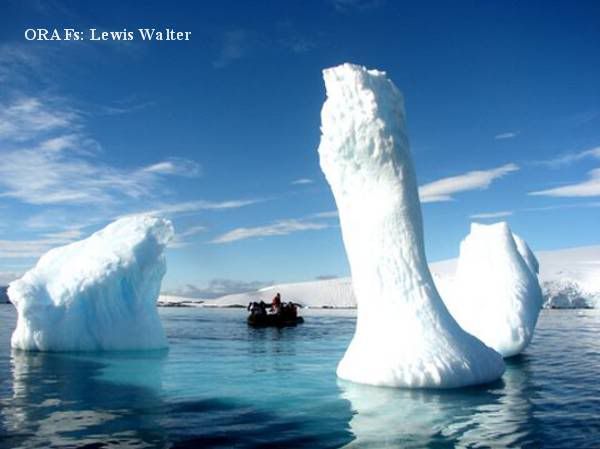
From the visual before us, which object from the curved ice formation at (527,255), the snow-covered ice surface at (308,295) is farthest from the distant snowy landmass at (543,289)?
the curved ice formation at (527,255)

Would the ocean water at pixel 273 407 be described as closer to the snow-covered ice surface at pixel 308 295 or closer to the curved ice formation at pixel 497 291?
the curved ice formation at pixel 497 291

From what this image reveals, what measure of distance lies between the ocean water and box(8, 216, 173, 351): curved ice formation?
3.46 m

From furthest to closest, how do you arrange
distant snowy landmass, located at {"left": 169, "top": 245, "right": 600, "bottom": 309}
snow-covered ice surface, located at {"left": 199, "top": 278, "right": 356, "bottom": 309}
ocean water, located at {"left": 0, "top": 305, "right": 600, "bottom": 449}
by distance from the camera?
snow-covered ice surface, located at {"left": 199, "top": 278, "right": 356, "bottom": 309}
distant snowy landmass, located at {"left": 169, "top": 245, "right": 600, "bottom": 309}
ocean water, located at {"left": 0, "top": 305, "right": 600, "bottom": 449}

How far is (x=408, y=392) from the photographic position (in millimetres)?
12836

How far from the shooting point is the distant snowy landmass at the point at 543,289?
85562mm

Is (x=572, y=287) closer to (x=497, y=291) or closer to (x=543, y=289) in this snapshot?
(x=543, y=289)

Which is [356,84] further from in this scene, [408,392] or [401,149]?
[408,392]

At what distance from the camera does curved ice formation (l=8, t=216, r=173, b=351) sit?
22250 millimetres

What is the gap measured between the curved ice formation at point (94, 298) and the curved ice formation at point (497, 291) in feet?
38.7

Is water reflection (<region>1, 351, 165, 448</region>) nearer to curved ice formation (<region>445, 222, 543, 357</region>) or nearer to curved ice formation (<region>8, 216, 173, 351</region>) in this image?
curved ice formation (<region>8, 216, 173, 351</region>)

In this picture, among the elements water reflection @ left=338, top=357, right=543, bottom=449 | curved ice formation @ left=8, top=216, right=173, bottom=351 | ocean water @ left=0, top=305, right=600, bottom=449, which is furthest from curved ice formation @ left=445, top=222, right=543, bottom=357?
curved ice formation @ left=8, top=216, right=173, bottom=351

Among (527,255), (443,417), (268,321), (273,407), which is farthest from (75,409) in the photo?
Result: (268,321)

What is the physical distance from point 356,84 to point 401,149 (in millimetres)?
2074

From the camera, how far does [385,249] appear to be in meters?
15.0
